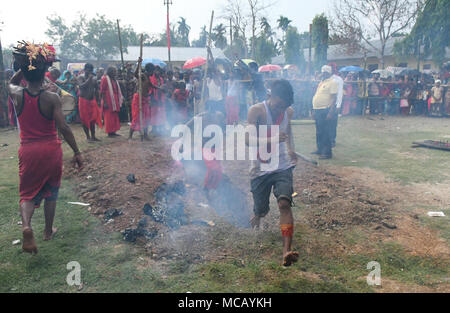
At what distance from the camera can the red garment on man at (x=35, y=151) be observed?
344 centimetres

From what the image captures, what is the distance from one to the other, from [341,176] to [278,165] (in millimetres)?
3506

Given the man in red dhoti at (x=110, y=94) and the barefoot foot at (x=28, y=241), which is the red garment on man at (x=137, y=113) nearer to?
the man in red dhoti at (x=110, y=94)

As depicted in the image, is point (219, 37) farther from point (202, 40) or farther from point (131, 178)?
point (131, 178)

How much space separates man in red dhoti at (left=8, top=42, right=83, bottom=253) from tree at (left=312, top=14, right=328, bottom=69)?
24483 mm

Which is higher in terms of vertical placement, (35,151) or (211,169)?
(35,151)

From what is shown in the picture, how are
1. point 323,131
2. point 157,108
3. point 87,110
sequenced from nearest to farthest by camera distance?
point 323,131
point 87,110
point 157,108

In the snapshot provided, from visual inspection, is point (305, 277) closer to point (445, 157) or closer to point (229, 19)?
point (445, 157)

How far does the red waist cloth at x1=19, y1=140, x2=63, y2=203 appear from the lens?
351cm

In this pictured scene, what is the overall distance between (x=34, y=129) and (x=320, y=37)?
25.1 m

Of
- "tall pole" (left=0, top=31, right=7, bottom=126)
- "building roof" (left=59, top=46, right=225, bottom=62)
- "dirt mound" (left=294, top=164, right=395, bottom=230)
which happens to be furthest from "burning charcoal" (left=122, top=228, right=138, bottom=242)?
"building roof" (left=59, top=46, right=225, bottom=62)

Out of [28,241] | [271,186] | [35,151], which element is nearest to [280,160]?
[271,186]

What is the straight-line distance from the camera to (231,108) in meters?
10.6
